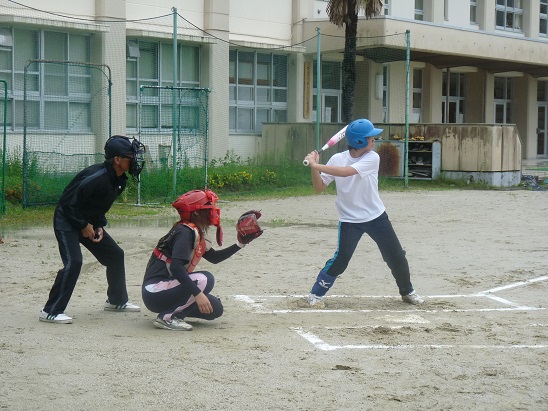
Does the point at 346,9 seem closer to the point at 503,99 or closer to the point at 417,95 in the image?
the point at 417,95

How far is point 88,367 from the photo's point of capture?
6641mm

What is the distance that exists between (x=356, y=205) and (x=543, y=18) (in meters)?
36.1

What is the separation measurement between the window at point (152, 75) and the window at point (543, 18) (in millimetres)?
20024

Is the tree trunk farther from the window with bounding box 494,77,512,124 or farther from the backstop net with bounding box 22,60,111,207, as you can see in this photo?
the window with bounding box 494,77,512,124

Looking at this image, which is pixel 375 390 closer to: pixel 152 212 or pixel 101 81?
pixel 152 212

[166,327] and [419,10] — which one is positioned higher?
[419,10]

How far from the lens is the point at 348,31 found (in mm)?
27984

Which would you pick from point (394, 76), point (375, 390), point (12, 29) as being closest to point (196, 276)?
point (375, 390)

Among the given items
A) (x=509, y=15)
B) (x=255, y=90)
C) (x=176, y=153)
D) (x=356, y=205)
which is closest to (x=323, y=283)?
(x=356, y=205)

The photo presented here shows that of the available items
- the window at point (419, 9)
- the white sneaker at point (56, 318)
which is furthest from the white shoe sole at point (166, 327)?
the window at point (419, 9)

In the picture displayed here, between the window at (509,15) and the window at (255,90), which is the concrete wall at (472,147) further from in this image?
the window at (509,15)

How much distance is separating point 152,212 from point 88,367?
11289 mm

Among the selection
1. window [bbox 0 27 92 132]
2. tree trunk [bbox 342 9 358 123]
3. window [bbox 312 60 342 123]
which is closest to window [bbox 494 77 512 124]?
window [bbox 312 60 342 123]

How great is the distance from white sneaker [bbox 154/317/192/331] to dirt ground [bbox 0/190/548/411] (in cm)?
6
